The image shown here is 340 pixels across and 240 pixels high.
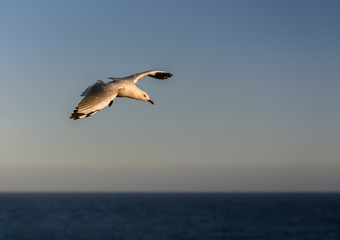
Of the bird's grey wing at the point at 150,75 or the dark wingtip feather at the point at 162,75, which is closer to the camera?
the bird's grey wing at the point at 150,75

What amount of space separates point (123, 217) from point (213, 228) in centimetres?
3401

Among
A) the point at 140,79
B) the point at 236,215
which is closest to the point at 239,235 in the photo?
the point at 236,215

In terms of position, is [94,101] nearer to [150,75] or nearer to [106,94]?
[106,94]

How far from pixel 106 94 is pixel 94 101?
19.3 inches

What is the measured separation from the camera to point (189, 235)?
310 feet

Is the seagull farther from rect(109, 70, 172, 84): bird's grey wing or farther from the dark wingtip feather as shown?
the dark wingtip feather

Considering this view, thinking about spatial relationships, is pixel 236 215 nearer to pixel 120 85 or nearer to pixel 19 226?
pixel 19 226

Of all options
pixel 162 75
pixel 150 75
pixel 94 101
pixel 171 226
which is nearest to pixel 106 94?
pixel 94 101

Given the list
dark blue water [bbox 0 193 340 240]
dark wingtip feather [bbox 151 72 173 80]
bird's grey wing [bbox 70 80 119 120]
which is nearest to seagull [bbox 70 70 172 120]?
bird's grey wing [bbox 70 80 119 120]

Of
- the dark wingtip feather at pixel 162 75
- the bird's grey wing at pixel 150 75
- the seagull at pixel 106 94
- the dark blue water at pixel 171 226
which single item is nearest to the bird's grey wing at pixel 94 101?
the seagull at pixel 106 94

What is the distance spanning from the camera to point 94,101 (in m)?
7.76

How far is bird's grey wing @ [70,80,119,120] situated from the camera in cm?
727

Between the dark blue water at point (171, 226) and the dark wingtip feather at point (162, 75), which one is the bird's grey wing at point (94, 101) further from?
the dark blue water at point (171, 226)

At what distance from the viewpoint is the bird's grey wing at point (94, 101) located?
7273 mm
